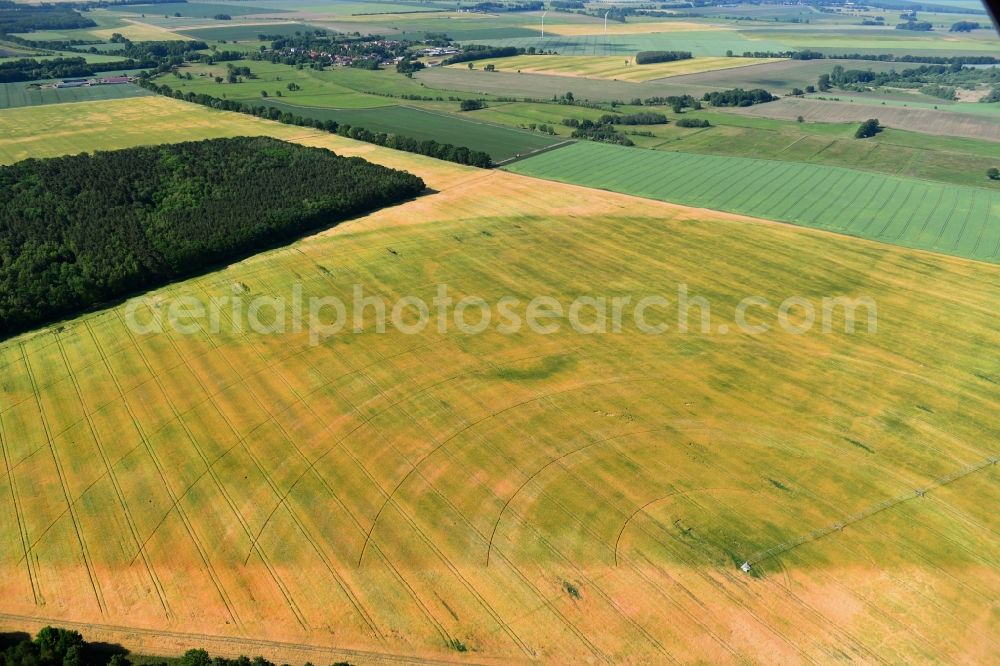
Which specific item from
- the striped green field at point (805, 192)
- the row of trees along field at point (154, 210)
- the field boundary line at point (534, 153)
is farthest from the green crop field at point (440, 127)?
the row of trees along field at point (154, 210)

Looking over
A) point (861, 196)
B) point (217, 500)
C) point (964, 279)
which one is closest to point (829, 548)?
point (217, 500)

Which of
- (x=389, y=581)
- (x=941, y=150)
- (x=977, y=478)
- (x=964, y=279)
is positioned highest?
(x=941, y=150)

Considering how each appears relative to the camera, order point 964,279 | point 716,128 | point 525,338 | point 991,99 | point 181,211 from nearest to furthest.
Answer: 1. point 525,338
2. point 964,279
3. point 181,211
4. point 716,128
5. point 991,99

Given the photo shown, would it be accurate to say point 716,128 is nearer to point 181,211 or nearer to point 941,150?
point 941,150

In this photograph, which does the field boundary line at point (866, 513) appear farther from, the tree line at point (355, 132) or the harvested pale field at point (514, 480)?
the tree line at point (355, 132)

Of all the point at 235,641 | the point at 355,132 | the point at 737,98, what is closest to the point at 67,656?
the point at 235,641
